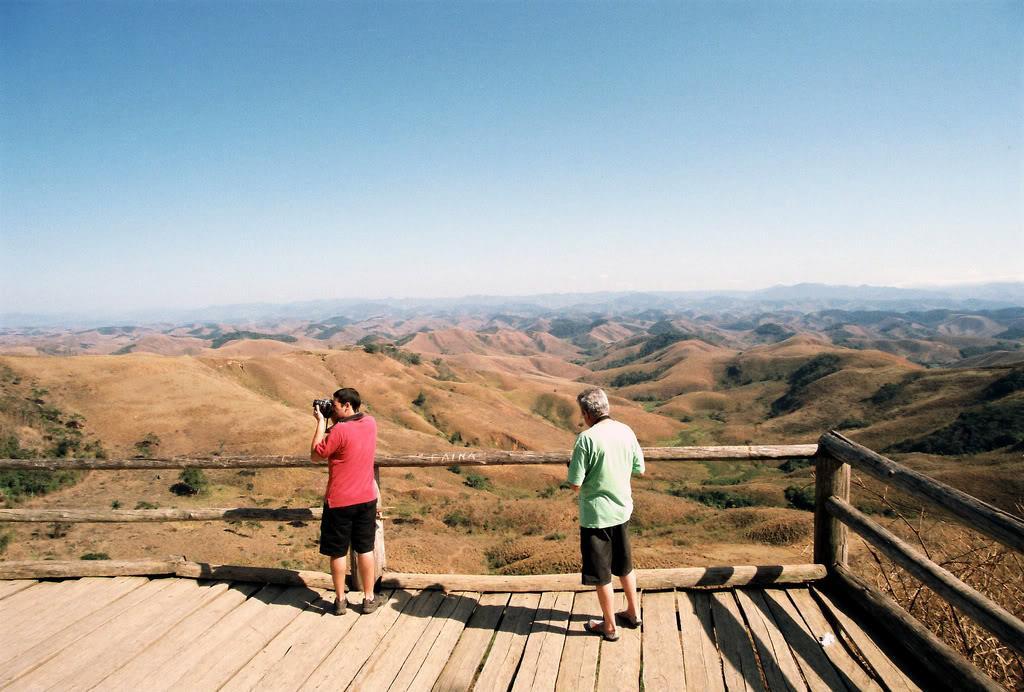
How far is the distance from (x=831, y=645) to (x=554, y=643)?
6.84 feet

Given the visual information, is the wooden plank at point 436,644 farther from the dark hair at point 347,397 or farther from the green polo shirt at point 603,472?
the dark hair at point 347,397

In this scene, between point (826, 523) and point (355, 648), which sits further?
point (826, 523)

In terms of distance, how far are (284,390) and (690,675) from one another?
151 ft

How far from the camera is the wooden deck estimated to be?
3445 mm

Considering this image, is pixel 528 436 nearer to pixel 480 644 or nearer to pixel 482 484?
pixel 482 484

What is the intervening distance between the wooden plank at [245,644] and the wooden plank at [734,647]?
11.7 ft

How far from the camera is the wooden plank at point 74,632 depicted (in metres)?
3.71

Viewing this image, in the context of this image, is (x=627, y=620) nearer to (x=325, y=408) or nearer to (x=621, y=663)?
(x=621, y=663)

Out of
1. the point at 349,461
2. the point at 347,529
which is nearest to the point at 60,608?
the point at 347,529

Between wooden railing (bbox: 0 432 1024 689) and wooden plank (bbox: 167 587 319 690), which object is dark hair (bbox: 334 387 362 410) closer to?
wooden railing (bbox: 0 432 1024 689)

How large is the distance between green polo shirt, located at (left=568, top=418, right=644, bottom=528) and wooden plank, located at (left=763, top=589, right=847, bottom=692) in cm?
158

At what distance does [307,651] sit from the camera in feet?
12.6

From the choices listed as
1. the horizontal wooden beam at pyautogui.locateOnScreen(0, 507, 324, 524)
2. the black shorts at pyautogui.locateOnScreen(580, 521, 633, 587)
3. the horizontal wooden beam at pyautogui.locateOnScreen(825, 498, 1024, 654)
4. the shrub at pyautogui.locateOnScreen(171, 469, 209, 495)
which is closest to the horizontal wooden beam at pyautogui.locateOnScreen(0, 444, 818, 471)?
the horizontal wooden beam at pyautogui.locateOnScreen(0, 507, 324, 524)

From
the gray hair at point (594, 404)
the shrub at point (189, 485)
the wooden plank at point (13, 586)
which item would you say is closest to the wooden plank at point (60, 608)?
the wooden plank at point (13, 586)
